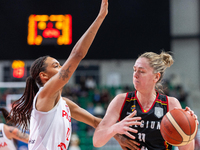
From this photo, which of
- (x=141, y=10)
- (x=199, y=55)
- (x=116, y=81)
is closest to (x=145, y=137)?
(x=141, y=10)

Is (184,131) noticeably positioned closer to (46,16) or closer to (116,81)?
(46,16)

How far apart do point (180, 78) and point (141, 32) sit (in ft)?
19.9

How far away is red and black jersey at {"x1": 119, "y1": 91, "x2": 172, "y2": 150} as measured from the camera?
2.50 m

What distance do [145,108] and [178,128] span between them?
411 mm

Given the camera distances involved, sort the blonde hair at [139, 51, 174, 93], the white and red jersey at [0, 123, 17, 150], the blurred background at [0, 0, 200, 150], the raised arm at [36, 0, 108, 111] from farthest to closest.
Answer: the blurred background at [0, 0, 200, 150] → the white and red jersey at [0, 123, 17, 150] → the blonde hair at [139, 51, 174, 93] → the raised arm at [36, 0, 108, 111]

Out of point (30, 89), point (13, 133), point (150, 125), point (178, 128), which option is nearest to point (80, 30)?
point (13, 133)

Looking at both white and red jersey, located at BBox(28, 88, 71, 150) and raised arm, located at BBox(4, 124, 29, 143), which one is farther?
raised arm, located at BBox(4, 124, 29, 143)

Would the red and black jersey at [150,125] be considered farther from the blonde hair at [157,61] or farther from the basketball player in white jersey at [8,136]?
the basketball player in white jersey at [8,136]

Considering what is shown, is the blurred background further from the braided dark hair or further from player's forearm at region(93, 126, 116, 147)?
player's forearm at region(93, 126, 116, 147)

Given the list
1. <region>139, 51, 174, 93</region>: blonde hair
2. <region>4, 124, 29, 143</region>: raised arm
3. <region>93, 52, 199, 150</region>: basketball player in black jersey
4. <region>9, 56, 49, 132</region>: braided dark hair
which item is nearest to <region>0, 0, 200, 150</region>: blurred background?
<region>4, 124, 29, 143</region>: raised arm

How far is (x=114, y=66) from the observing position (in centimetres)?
1459

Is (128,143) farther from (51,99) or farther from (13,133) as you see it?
(13,133)

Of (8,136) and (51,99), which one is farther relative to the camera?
(8,136)

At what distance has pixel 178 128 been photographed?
7.63ft
